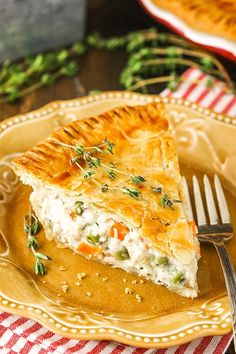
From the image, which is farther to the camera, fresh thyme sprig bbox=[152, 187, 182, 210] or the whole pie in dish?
the whole pie in dish

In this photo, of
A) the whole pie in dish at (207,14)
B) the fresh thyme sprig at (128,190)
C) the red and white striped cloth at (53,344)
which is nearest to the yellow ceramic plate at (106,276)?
Answer: the red and white striped cloth at (53,344)

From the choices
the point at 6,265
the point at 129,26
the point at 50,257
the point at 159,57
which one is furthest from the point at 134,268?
the point at 129,26

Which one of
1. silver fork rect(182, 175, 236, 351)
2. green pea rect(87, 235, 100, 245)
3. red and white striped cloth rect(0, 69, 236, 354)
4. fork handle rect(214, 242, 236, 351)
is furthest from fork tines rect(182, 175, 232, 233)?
red and white striped cloth rect(0, 69, 236, 354)

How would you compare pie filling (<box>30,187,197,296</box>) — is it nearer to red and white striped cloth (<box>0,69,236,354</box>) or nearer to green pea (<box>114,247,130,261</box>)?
green pea (<box>114,247,130,261</box>)

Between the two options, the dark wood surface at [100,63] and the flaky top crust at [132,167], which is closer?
the flaky top crust at [132,167]

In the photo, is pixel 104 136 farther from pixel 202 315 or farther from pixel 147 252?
pixel 202 315

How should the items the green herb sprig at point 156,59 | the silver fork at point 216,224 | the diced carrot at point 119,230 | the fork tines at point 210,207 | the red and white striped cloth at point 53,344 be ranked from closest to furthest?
the red and white striped cloth at point 53,344, the silver fork at point 216,224, the diced carrot at point 119,230, the fork tines at point 210,207, the green herb sprig at point 156,59

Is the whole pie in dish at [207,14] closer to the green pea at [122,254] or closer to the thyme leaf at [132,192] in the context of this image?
the thyme leaf at [132,192]
